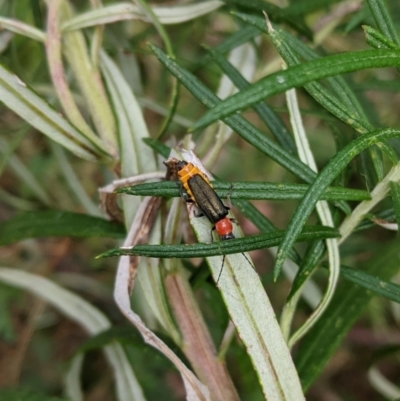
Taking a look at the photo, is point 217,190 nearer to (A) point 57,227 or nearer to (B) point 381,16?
(B) point 381,16

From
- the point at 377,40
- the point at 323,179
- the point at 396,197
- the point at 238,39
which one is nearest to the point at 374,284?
Answer: the point at 396,197

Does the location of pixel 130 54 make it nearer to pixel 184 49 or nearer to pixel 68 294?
pixel 68 294

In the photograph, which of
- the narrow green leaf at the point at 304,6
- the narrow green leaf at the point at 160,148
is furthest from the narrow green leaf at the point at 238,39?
the narrow green leaf at the point at 160,148

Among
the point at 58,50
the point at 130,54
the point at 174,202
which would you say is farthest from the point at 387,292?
the point at 130,54

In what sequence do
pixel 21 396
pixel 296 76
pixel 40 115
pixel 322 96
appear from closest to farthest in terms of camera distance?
pixel 296 76, pixel 322 96, pixel 40 115, pixel 21 396

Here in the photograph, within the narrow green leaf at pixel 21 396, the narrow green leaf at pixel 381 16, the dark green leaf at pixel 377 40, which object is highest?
the narrow green leaf at pixel 381 16

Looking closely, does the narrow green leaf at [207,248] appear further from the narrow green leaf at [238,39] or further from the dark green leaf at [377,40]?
the narrow green leaf at [238,39]
